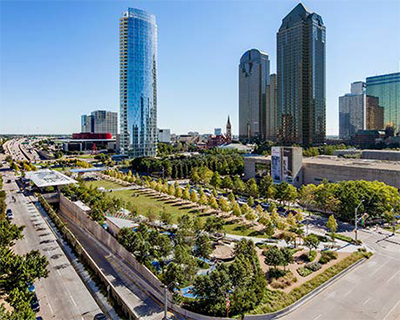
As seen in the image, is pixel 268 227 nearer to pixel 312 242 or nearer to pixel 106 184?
pixel 312 242

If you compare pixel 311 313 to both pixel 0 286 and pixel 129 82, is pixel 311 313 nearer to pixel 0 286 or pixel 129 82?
pixel 0 286

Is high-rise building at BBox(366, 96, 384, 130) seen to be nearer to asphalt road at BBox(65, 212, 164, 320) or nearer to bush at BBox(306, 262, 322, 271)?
bush at BBox(306, 262, 322, 271)

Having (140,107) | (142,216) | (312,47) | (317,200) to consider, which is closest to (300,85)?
(312,47)

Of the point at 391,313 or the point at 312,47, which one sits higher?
the point at 312,47

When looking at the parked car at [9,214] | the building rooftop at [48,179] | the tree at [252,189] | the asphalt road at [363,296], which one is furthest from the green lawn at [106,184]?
the asphalt road at [363,296]

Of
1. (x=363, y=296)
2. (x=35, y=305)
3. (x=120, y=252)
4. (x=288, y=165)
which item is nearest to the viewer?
(x=35, y=305)

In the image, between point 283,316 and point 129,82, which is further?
point 129,82

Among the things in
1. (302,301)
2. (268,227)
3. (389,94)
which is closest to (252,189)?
(268,227)
